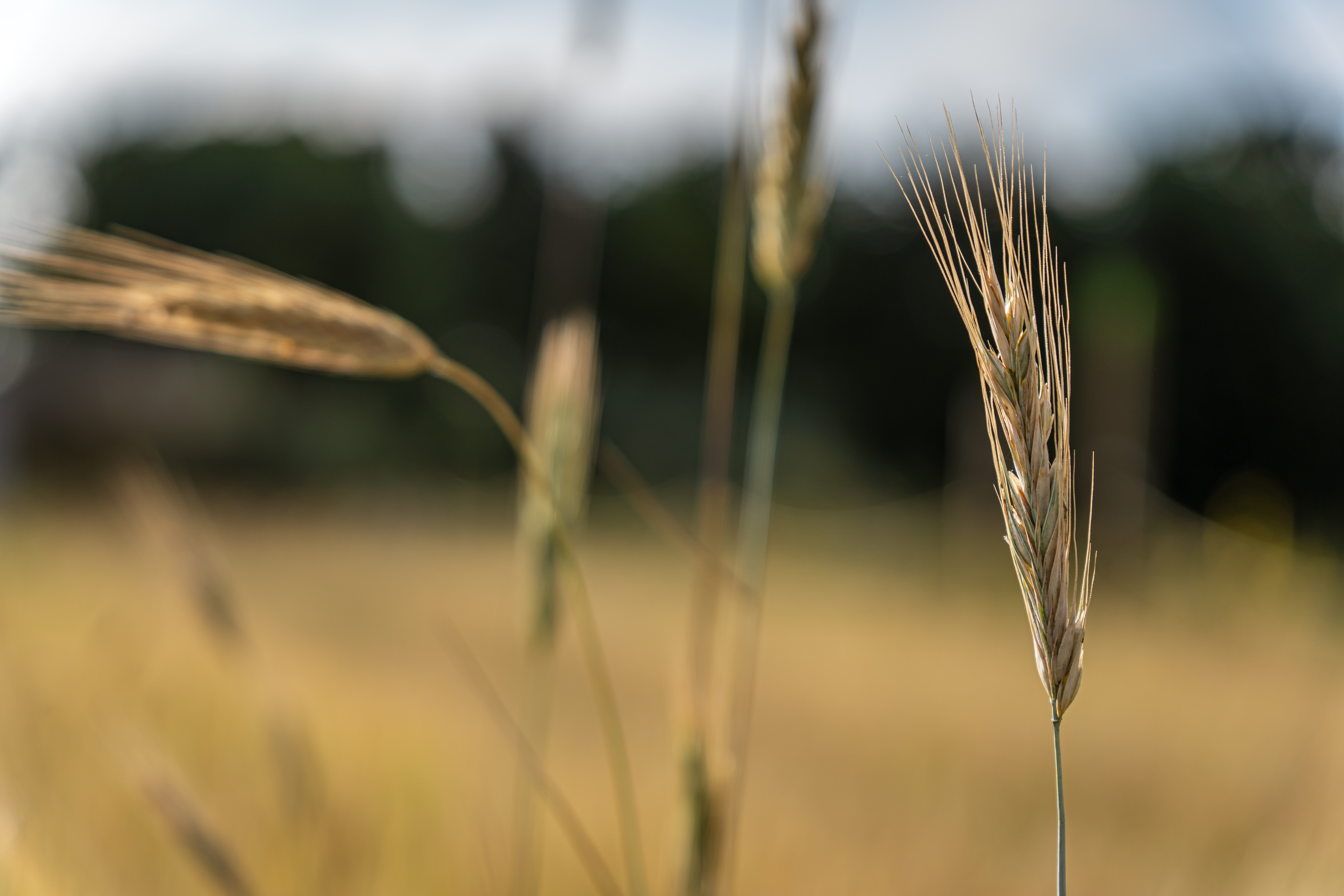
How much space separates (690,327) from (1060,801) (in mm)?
9114

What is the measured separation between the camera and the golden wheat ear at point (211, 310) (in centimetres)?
31

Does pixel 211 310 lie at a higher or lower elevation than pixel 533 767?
A: higher

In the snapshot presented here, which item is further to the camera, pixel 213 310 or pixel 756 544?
pixel 756 544

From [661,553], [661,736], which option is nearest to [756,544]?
[661,736]

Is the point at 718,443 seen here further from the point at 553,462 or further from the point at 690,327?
the point at 690,327

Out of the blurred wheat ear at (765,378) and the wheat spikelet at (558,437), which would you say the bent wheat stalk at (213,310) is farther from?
the wheat spikelet at (558,437)

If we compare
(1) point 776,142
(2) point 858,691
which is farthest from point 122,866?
(2) point 858,691

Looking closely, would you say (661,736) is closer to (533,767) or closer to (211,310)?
(533,767)

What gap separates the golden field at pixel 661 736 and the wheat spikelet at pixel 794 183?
31 centimetres

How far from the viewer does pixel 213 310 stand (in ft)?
1.01

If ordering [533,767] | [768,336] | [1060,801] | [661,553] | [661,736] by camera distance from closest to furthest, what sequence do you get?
1. [1060,801]
2. [533,767]
3. [768,336]
4. [661,736]
5. [661,553]

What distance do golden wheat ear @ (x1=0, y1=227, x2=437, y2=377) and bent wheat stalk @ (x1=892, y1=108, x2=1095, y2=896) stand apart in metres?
0.21

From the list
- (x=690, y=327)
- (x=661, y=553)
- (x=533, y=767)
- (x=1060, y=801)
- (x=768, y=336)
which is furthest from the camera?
(x=690, y=327)

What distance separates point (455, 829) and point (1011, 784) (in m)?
1.06
